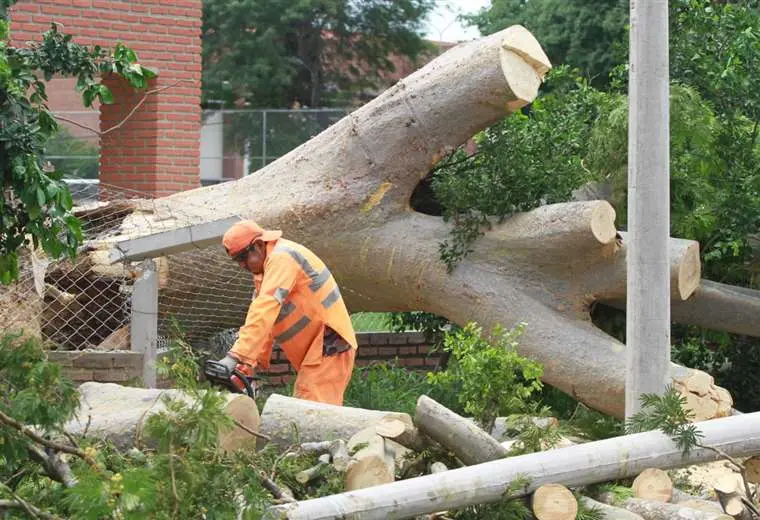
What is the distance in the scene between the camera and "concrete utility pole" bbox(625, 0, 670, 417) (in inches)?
265

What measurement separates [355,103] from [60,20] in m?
20.3

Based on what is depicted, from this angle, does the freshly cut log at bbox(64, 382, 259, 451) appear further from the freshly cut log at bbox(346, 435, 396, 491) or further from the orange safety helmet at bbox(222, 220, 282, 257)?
the orange safety helmet at bbox(222, 220, 282, 257)

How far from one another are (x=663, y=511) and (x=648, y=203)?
1.62 metres

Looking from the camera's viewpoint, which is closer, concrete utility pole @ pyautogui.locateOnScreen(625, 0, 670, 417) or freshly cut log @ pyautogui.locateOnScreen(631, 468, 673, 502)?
freshly cut log @ pyautogui.locateOnScreen(631, 468, 673, 502)

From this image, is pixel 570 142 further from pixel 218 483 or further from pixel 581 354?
pixel 218 483

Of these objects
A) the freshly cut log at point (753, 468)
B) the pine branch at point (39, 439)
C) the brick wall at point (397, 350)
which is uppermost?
the pine branch at point (39, 439)

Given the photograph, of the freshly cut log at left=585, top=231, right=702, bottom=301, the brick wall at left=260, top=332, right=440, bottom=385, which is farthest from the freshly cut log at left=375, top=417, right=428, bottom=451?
the brick wall at left=260, top=332, right=440, bottom=385

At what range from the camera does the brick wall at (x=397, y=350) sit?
11742 mm

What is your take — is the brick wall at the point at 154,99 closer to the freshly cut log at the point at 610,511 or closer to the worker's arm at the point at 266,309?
the worker's arm at the point at 266,309

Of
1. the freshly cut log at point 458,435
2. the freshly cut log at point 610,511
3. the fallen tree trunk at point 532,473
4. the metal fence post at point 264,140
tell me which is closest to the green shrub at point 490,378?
the freshly cut log at point 458,435

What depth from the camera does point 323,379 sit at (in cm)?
785

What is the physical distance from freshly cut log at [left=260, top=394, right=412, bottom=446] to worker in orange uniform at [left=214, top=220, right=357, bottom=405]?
3.90ft

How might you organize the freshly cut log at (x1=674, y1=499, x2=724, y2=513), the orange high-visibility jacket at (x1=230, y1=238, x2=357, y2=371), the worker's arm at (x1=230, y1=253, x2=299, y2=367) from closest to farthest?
the freshly cut log at (x1=674, y1=499, x2=724, y2=513) → the worker's arm at (x1=230, y1=253, x2=299, y2=367) → the orange high-visibility jacket at (x1=230, y1=238, x2=357, y2=371)

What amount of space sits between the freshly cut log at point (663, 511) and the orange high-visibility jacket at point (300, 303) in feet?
7.56
